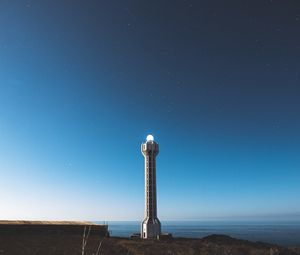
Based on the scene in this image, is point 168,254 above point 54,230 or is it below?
below

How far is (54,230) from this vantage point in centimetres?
3859

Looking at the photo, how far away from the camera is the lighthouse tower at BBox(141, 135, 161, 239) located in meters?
54.4

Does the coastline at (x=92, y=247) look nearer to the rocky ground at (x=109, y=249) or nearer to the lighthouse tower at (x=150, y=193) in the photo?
the rocky ground at (x=109, y=249)

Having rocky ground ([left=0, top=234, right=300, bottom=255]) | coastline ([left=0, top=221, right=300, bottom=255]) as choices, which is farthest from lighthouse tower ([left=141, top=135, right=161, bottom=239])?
rocky ground ([left=0, top=234, right=300, bottom=255])

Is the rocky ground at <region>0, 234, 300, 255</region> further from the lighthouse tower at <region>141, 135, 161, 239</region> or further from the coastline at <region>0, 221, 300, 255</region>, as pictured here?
the lighthouse tower at <region>141, 135, 161, 239</region>

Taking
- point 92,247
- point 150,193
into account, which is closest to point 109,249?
point 92,247

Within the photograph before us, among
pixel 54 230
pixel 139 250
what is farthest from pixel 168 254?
pixel 54 230

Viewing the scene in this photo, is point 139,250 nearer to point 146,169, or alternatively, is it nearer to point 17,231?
point 17,231

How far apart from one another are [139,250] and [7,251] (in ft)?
33.7

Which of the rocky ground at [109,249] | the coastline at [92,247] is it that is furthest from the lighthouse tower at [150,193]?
the rocky ground at [109,249]

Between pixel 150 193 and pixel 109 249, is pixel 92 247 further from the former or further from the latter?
pixel 150 193

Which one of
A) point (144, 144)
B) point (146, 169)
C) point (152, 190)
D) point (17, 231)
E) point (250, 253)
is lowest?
point (250, 253)

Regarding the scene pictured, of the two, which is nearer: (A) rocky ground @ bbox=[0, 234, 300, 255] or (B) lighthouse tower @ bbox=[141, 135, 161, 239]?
(A) rocky ground @ bbox=[0, 234, 300, 255]

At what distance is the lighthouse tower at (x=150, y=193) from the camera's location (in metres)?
54.4
